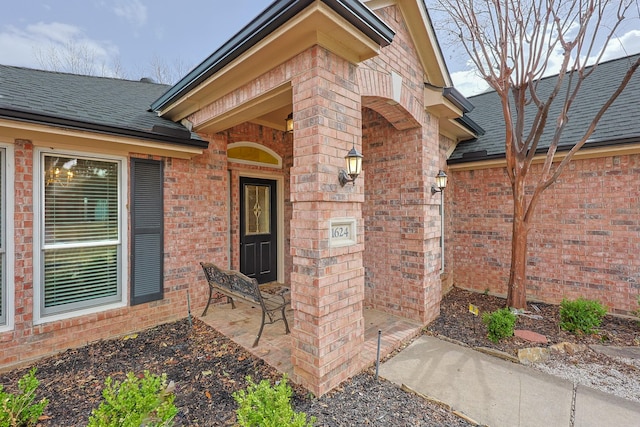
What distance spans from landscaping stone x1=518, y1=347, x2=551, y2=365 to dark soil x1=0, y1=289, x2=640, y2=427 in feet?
0.56

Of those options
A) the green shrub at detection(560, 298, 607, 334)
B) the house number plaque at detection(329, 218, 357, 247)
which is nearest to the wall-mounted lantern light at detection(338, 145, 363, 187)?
the house number plaque at detection(329, 218, 357, 247)

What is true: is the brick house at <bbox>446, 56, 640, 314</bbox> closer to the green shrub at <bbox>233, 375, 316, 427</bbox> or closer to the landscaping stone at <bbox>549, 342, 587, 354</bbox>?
the landscaping stone at <bbox>549, 342, 587, 354</bbox>

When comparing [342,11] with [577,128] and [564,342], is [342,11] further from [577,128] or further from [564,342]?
[577,128]

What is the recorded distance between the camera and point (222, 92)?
3832mm

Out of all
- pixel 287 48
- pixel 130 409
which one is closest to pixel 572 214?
pixel 287 48

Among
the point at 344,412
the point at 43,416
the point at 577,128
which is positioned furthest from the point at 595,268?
the point at 43,416

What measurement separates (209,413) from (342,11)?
3726 mm

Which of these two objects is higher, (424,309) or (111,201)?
(111,201)

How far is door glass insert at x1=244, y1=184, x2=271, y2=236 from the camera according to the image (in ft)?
19.7

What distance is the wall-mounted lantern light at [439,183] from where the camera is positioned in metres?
4.49

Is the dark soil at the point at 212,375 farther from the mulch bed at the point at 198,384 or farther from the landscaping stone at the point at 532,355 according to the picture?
the landscaping stone at the point at 532,355

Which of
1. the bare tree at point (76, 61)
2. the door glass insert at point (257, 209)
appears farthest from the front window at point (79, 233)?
the bare tree at point (76, 61)

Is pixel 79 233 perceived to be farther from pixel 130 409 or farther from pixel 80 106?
pixel 130 409

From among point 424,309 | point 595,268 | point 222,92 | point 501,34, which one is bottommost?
point 424,309
